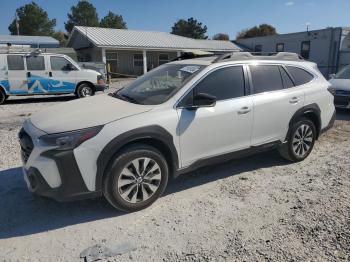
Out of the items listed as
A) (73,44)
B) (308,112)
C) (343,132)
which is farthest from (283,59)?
(73,44)

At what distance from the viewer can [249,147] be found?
4730 mm

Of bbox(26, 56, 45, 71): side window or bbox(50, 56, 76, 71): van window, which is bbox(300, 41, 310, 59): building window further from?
bbox(26, 56, 45, 71): side window

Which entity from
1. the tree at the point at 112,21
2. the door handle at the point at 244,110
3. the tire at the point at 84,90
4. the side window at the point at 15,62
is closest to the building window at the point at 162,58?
the tire at the point at 84,90

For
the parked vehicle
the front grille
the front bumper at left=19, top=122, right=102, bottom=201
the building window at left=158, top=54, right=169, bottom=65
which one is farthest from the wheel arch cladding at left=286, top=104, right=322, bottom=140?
the building window at left=158, top=54, right=169, bottom=65

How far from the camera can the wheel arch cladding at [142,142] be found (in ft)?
11.5

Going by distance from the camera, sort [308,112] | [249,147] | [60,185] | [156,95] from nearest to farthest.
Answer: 1. [60,185]
2. [156,95]
3. [249,147]
4. [308,112]

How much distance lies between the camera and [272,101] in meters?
4.82

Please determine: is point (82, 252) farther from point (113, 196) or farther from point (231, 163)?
point (231, 163)

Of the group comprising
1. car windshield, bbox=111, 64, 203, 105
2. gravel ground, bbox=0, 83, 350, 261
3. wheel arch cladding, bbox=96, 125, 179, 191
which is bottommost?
gravel ground, bbox=0, 83, 350, 261

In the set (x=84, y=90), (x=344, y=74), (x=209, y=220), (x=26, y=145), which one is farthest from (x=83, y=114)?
(x=84, y=90)

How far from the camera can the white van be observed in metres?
12.2

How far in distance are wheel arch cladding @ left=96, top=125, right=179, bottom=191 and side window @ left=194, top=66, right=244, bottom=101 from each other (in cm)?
77

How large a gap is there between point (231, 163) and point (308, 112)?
4.77 ft

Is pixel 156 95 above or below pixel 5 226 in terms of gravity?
above
